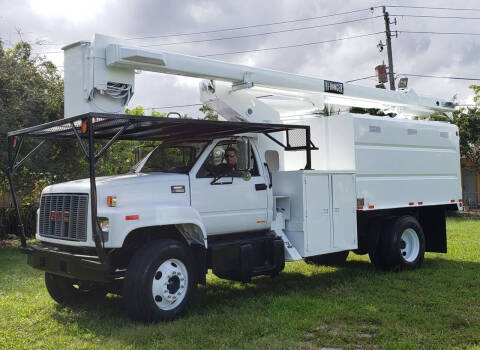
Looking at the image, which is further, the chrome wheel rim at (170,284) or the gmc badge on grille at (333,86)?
the gmc badge on grille at (333,86)

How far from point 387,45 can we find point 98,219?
2439cm

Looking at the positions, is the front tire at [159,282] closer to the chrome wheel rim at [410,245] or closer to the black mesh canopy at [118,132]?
the black mesh canopy at [118,132]

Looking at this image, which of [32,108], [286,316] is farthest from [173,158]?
[32,108]

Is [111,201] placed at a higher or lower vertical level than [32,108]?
lower

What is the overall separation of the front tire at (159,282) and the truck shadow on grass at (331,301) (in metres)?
0.21

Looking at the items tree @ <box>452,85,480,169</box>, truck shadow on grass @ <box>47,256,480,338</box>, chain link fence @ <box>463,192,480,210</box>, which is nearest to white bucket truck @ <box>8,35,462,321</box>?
truck shadow on grass @ <box>47,256,480,338</box>

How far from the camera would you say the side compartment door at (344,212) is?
28.7 ft

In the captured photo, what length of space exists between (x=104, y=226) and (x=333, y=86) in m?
5.32

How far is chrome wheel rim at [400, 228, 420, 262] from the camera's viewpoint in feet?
33.3

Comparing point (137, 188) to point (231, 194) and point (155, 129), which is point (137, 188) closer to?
point (155, 129)

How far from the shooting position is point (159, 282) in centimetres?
642

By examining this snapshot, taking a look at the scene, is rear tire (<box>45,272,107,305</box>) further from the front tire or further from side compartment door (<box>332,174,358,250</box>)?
side compartment door (<box>332,174,358,250</box>)

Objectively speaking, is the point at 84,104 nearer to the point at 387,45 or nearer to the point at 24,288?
the point at 24,288

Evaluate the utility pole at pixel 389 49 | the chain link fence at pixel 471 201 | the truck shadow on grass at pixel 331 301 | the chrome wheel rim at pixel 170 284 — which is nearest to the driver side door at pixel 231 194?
the chrome wheel rim at pixel 170 284
